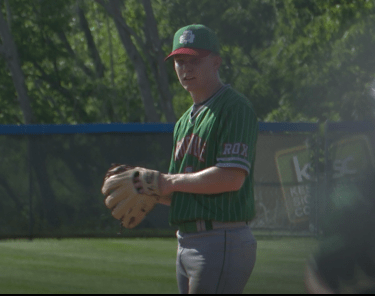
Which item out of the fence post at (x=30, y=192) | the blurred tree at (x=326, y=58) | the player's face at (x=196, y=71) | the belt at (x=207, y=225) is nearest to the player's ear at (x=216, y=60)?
the player's face at (x=196, y=71)

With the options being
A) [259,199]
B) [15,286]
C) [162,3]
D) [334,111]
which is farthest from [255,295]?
[162,3]

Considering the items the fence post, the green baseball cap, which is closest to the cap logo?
the green baseball cap

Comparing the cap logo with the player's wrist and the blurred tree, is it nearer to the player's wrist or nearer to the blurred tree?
the player's wrist

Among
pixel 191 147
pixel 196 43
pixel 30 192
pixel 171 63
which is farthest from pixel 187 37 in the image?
pixel 171 63

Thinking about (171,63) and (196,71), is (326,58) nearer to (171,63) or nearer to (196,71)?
(171,63)

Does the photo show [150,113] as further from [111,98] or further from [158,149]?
[158,149]

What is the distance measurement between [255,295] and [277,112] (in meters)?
19.5

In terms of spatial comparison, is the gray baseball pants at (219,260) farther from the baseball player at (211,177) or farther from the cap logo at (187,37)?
the cap logo at (187,37)

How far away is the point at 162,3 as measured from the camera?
27250mm

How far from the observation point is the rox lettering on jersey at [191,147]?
2523 mm

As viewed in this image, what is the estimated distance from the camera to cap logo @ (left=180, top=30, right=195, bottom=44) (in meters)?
2.60

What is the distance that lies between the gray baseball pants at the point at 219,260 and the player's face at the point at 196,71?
54 cm

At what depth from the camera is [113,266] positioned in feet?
29.6

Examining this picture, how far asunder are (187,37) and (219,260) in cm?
82
